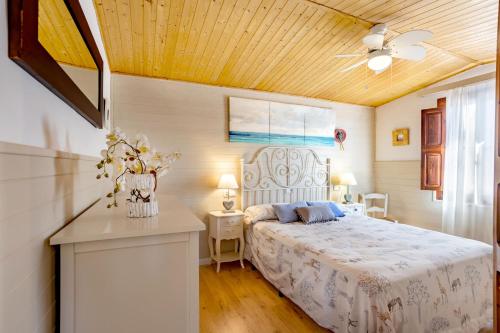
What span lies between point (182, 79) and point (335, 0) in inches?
81.9

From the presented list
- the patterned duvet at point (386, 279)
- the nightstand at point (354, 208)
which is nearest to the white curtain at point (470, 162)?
the nightstand at point (354, 208)

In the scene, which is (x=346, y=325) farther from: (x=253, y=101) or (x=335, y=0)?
(x=253, y=101)

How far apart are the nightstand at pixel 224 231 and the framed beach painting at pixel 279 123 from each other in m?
1.11

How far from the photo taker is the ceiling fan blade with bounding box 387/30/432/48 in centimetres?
193

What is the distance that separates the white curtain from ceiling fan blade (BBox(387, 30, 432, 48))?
1.91 m

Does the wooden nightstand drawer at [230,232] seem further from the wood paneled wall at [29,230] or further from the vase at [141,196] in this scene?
the wood paneled wall at [29,230]

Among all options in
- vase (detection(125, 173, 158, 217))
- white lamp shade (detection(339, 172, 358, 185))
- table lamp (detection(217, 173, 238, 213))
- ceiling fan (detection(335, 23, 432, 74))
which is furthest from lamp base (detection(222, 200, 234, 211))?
ceiling fan (detection(335, 23, 432, 74))

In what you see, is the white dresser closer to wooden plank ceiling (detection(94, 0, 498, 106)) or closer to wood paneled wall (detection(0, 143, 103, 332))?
wood paneled wall (detection(0, 143, 103, 332))

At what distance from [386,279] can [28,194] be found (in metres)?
1.89

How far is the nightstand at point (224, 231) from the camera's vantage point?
3.21m

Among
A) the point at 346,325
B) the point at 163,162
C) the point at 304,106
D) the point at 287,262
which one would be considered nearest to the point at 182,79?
the point at 304,106

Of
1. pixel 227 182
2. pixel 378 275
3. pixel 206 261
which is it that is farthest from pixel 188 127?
pixel 378 275

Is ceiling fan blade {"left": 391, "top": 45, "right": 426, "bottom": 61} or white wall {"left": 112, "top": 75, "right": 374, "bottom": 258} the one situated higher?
ceiling fan blade {"left": 391, "top": 45, "right": 426, "bottom": 61}

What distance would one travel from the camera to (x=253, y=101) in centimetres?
372
